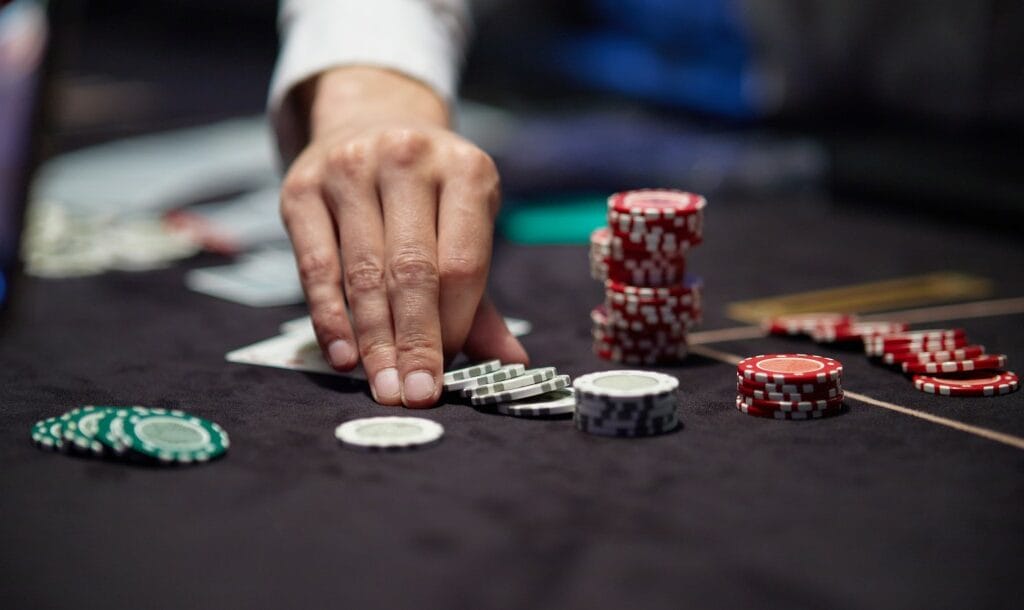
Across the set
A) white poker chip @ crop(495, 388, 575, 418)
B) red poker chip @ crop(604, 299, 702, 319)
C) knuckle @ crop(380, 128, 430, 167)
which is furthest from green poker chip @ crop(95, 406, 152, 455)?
red poker chip @ crop(604, 299, 702, 319)

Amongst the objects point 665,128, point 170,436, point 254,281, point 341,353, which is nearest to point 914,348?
point 341,353

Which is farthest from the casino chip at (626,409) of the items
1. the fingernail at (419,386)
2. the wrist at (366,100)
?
the wrist at (366,100)

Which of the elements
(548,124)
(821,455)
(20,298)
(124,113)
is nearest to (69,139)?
(124,113)

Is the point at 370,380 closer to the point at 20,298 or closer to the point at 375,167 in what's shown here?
the point at 375,167

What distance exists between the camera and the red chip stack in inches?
78.1

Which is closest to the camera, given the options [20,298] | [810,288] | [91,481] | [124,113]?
[91,481]

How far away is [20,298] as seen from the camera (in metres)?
2.32

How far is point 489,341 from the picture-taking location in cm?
190

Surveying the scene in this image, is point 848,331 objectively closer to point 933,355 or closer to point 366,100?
point 933,355

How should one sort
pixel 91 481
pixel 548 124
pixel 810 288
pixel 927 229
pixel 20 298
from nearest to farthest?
1. pixel 91 481
2. pixel 20 298
3. pixel 810 288
4. pixel 927 229
5. pixel 548 124

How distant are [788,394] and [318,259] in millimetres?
747

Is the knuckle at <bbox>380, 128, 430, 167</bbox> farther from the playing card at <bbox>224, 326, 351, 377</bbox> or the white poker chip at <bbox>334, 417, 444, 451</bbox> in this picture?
the white poker chip at <bbox>334, 417, 444, 451</bbox>

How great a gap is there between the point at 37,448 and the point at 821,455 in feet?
3.18

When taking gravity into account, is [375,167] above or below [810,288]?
above
